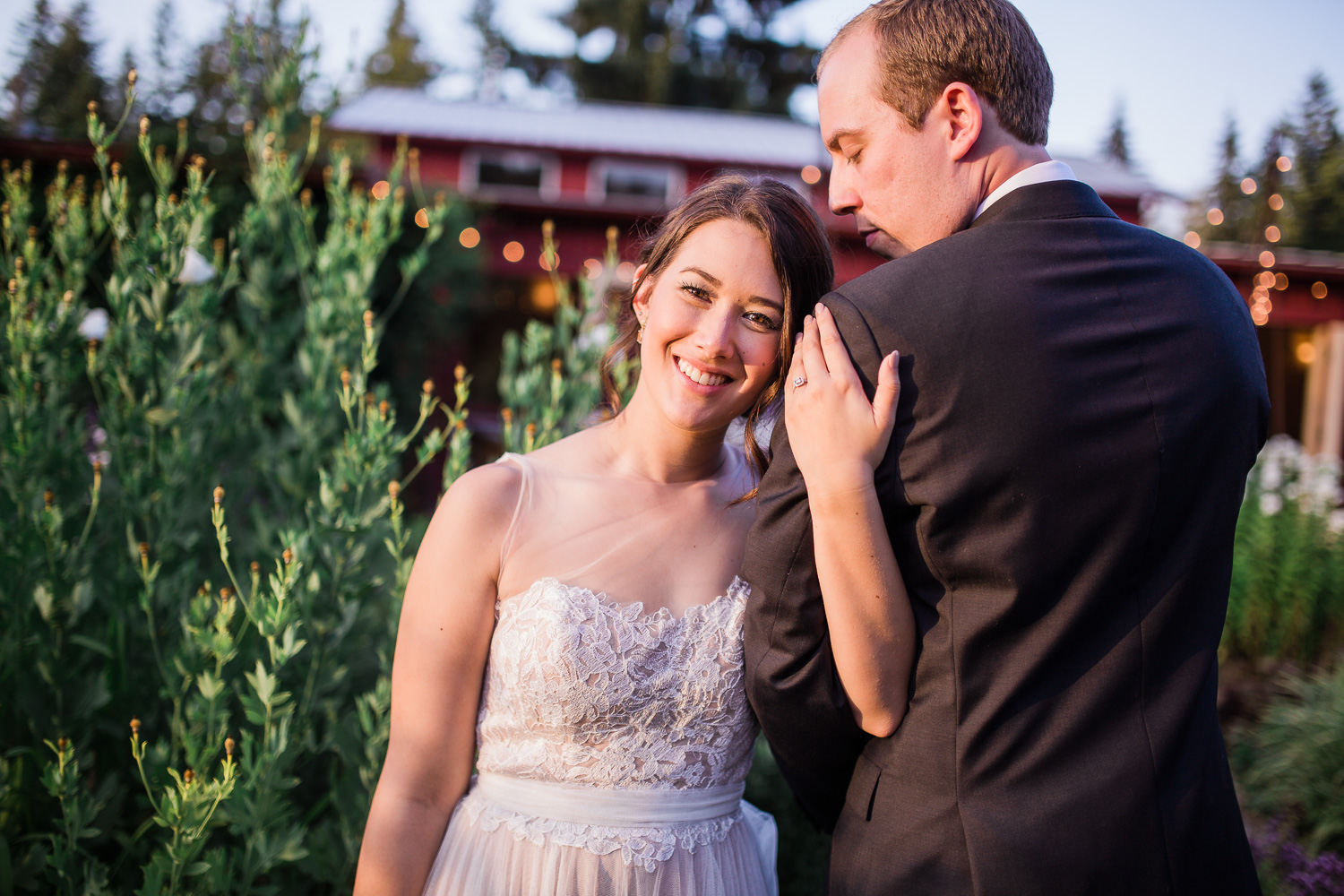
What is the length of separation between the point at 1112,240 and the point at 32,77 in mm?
26271

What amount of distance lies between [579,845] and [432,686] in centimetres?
46

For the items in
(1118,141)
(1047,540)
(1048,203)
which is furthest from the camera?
(1118,141)

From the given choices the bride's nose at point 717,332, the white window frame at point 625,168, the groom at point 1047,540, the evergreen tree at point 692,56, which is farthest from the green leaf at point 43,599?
the evergreen tree at point 692,56

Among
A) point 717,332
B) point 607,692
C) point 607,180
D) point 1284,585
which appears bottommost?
point 1284,585

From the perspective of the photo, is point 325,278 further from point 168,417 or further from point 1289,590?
point 1289,590

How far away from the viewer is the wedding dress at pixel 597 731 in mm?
1770

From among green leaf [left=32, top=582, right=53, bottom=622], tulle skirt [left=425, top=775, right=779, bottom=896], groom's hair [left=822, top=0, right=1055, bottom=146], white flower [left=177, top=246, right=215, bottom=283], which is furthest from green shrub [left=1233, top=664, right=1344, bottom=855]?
white flower [left=177, top=246, right=215, bottom=283]

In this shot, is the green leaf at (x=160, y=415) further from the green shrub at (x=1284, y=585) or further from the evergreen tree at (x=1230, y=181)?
the evergreen tree at (x=1230, y=181)

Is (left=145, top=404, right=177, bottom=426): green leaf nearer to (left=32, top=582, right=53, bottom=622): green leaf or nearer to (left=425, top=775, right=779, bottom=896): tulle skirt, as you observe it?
(left=32, top=582, right=53, bottom=622): green leaf

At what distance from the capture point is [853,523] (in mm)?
1353

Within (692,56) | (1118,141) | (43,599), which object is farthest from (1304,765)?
(1118,141)

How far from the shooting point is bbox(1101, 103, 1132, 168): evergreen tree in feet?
144

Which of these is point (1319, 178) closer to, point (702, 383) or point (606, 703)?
point (702, 383)

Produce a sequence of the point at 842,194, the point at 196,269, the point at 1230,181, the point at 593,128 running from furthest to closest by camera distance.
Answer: the point at 593,128
the point at 1230,181
the point at 196,269
the point at 842,194
